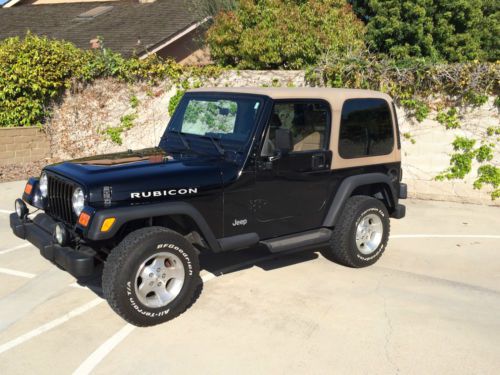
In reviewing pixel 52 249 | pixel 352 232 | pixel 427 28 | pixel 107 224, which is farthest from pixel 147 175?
pixel 427 28

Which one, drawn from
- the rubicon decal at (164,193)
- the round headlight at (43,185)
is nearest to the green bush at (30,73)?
the round headlight at (43,185)

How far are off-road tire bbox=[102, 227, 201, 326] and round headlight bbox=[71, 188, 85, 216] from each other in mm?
457

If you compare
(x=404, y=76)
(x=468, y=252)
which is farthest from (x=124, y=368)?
(x=404, y=76)

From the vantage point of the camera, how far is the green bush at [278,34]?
11.3m

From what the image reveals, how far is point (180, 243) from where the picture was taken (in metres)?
4.39

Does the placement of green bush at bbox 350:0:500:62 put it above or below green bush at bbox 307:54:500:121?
above

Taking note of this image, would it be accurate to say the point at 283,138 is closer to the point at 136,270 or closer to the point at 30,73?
the point at 136,270

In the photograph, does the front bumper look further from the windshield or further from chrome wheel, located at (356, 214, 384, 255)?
chrome wheel, located at (356, 214, 384, 255)

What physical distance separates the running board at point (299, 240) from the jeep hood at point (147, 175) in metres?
0.80

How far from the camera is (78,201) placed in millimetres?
4359

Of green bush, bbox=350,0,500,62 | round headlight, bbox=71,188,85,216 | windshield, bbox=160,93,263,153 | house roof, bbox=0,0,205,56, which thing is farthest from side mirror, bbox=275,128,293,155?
house roof, bbox=0,0,205,56

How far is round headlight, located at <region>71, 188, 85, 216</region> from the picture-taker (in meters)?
4.32

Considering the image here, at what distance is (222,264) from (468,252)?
3.01 metres

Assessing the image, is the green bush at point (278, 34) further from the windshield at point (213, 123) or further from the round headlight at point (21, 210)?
the round headlight at point (21, 210)
